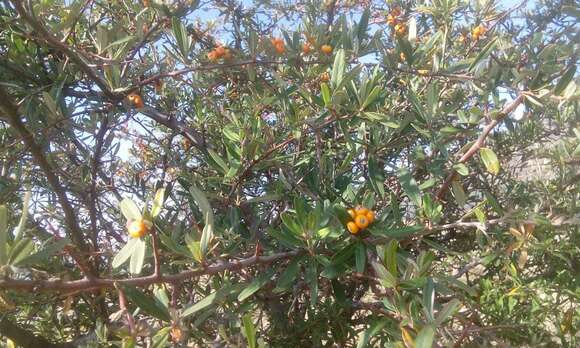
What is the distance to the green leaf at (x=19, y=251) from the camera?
0.83m

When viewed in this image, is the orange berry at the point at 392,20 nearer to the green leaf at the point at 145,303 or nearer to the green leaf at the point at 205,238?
the green leaf at the point at 205,238

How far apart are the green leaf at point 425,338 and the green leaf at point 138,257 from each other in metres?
0.55

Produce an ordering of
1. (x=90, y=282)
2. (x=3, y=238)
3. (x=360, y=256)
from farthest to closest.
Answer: (x=360, y=256)
(x=90, y=282)
(x=3, y=238)

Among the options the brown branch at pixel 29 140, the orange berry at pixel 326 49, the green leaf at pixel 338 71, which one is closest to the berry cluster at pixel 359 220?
the green leaf at pixel 338 71

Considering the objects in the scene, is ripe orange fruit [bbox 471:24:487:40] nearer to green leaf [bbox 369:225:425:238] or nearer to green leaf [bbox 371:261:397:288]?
green leaf [bbox 369:225:425:238]

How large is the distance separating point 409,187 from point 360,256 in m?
0.29

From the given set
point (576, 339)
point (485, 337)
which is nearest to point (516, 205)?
point (576, 339)

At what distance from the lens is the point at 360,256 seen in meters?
1.18

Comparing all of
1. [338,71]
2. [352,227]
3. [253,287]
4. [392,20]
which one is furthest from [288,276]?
[392,20]

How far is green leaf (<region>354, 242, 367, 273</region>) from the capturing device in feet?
3.69

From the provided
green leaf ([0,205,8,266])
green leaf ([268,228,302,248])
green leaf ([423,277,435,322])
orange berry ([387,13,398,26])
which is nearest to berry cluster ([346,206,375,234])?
green leaf ([268,228,302,248])

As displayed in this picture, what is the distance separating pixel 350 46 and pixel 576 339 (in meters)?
1.23

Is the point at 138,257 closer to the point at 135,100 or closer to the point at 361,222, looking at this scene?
the point at 361,222

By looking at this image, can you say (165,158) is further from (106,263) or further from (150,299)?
(150,299)
